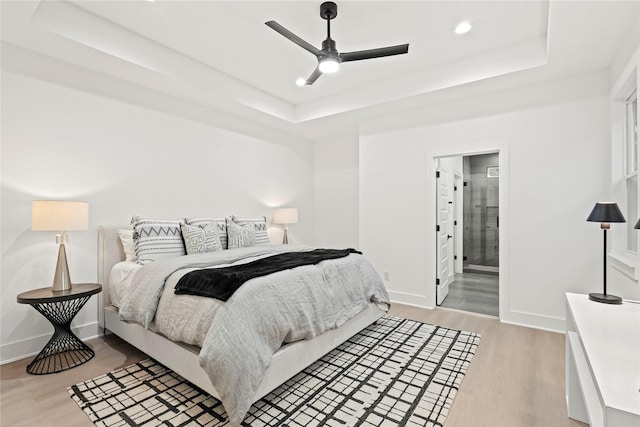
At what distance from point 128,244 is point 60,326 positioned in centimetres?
85

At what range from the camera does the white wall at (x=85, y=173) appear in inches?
103

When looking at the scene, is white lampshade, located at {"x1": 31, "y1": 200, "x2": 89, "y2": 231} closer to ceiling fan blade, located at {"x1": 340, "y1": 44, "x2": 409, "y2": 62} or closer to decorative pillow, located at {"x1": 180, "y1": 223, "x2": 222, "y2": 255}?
decorative pillow, located at {"x1": 180, "y1": 223, "x2": 222, "y2": 255}

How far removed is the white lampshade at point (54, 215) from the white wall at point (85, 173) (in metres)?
0.37

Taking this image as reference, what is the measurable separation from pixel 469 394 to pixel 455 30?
3.01 metres

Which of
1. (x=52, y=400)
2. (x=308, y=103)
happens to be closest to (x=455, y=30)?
(x=308, y=103)

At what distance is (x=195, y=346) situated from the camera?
2.07m

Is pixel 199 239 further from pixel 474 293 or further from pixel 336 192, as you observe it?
pixel 474 293

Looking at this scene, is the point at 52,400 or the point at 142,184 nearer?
the point at 52,400

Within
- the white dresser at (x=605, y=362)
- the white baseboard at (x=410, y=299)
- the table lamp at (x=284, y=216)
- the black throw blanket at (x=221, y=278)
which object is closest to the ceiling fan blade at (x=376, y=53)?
the black throw blanket at (x=221, y=278)

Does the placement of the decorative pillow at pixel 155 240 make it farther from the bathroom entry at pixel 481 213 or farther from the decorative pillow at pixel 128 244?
the bathroom entry at pixel 481 213

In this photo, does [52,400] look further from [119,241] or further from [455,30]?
[455,30]

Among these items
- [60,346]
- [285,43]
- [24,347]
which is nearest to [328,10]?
[285,43]

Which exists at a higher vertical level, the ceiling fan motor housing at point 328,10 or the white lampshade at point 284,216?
the ceiling fan motor housing at point 328,10

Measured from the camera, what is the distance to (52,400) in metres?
2.04
